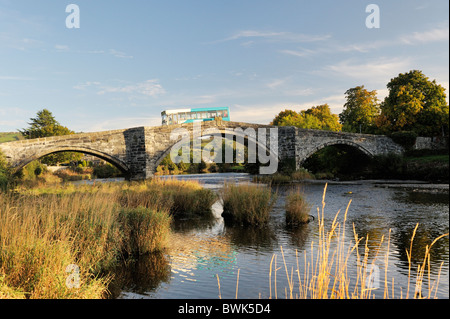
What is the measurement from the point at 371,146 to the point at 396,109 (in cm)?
682

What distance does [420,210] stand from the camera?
47.2 feet

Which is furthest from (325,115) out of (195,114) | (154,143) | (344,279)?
(344,279)

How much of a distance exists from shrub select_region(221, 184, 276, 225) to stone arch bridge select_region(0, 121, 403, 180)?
18.0 metres

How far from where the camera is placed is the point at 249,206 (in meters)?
11.6

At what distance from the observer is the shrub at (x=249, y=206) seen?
11375 mm

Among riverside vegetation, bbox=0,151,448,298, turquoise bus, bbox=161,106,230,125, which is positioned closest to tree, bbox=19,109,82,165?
turquoise bus, bbox=161,106,230,125

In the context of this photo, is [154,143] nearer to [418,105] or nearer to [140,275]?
[140,275]

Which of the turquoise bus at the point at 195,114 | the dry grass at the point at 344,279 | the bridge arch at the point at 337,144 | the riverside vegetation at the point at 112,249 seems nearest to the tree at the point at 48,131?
the turquoise bus at the point at 195,114

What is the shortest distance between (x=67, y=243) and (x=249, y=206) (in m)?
6.84

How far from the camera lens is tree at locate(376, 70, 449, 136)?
42344 millimetres

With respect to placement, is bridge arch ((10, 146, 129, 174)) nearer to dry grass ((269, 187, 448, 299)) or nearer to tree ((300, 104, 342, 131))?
dry grass ((269, 187, 448, 299))

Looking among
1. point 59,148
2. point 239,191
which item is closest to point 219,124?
point 59,148

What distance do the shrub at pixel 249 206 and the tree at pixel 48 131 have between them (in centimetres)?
4150
